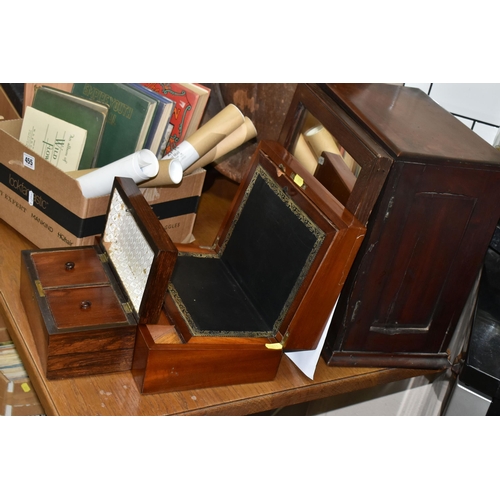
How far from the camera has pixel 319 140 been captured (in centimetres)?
126

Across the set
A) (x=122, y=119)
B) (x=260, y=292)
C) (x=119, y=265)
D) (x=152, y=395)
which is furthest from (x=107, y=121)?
(x=152, y=395)

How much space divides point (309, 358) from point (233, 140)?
1.83 feet

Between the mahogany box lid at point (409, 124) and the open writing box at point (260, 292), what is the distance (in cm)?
14

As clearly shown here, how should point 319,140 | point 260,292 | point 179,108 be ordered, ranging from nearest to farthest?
point 260,292 → point 319,140 → point 179,108

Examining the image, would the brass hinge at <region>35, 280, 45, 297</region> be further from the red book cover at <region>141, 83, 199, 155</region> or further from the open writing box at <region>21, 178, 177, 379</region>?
the red book cover at <region>141, 83, 199, 155</region>

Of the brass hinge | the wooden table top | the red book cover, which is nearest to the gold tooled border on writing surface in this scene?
the wooden table top

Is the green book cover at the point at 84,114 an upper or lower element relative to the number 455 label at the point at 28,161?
upper

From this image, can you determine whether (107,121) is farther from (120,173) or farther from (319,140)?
(319,140)

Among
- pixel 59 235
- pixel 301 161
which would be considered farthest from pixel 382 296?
pixel 59 235

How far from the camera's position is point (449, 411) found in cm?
122

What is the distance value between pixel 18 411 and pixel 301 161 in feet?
3.55

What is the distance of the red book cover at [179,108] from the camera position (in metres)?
1.37

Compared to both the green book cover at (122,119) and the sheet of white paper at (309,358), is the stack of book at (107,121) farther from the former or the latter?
the sheet of white paper at (309,358)

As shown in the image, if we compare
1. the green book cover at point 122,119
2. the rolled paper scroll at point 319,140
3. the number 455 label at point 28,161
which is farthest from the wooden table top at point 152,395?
the rolled paper scroll at point 319,140
